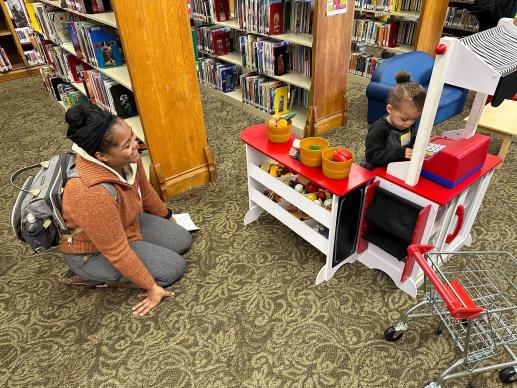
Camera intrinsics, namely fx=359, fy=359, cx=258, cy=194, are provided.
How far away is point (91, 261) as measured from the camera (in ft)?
6.20

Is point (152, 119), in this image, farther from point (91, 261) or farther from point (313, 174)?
point (313, 174)

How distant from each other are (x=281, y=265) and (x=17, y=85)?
5.09 metres

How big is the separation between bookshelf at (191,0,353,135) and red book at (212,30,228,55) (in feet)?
1.22

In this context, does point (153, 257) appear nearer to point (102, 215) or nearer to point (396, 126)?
point (102, 215)

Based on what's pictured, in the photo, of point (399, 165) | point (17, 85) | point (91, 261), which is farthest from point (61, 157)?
point (17, 85)

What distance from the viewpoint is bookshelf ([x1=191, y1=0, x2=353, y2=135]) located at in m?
3.00

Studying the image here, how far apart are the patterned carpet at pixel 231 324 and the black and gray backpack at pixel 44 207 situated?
0.52 meters

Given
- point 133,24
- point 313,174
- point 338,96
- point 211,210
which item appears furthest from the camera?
point 338,96

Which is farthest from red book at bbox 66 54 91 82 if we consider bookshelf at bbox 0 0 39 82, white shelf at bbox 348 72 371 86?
white shelf at bbox 348 72 371 86

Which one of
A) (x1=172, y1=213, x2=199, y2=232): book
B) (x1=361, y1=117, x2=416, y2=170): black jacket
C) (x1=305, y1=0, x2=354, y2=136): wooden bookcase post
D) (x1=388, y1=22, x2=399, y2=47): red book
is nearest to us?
(x1=361, y1=117, x2=416, y2=170): black jacket

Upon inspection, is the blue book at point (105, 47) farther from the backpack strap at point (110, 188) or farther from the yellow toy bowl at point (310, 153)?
the yellow toy bowl at point (310, 153)

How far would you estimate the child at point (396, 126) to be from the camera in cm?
169

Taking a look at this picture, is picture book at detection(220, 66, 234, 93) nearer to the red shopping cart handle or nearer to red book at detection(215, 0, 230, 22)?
red book at detection(215, 0, 230, 22)

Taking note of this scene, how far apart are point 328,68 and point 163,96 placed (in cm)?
157
